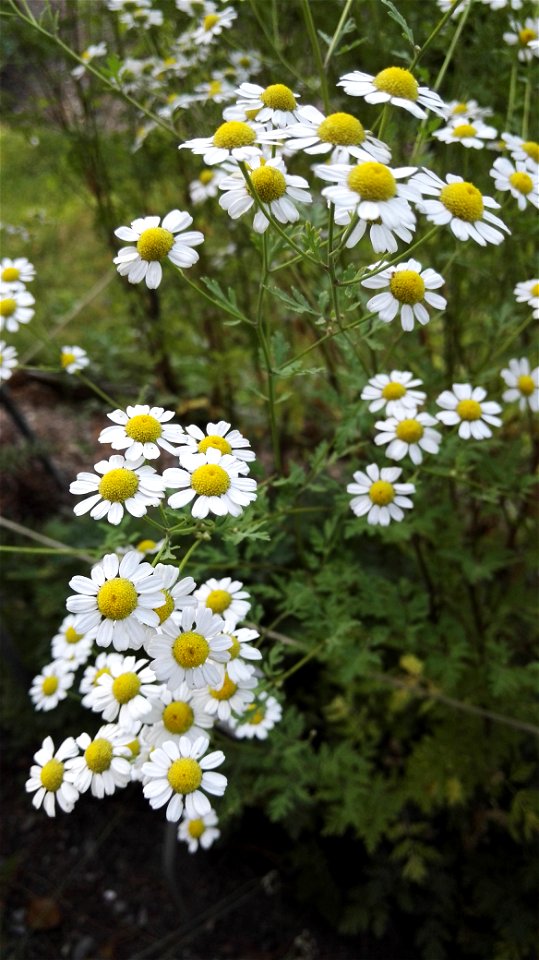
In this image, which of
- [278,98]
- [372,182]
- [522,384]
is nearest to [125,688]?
[372,182]

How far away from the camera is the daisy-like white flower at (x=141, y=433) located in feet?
2.80

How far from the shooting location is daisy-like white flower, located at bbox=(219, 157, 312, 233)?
0.87 meters

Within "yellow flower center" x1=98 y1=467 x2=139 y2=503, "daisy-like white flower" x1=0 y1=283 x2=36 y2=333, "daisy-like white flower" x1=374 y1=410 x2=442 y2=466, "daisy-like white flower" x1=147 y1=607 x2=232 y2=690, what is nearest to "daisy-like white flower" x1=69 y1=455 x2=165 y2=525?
"yellow flower center" x1=98 y1=467 x2=139 y2=503

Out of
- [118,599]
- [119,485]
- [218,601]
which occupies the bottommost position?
[218,601]

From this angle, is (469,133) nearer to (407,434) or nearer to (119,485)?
(407,434)

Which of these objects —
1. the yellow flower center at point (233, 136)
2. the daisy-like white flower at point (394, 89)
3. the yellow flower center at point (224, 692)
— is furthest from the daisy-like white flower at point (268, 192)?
the yellow flower center at point (224, 692)

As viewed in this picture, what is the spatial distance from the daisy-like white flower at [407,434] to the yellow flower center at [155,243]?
0.46 meters

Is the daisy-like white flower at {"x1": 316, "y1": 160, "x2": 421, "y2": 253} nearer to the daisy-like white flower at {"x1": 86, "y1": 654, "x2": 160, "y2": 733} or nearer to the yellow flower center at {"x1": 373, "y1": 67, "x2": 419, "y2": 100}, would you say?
the yellow flower center at {"x1": 373, "y1": 67, "x2": 419, "y2": 100}

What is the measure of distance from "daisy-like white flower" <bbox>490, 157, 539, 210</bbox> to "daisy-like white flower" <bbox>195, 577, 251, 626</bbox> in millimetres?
785

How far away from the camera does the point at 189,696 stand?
0.91 metres

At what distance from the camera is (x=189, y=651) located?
782mm

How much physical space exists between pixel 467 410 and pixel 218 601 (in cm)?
57

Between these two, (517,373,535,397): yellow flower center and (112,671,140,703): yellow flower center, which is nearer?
(112,671,140,703): yellow flower center

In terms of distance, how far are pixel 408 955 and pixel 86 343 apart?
2.13m
